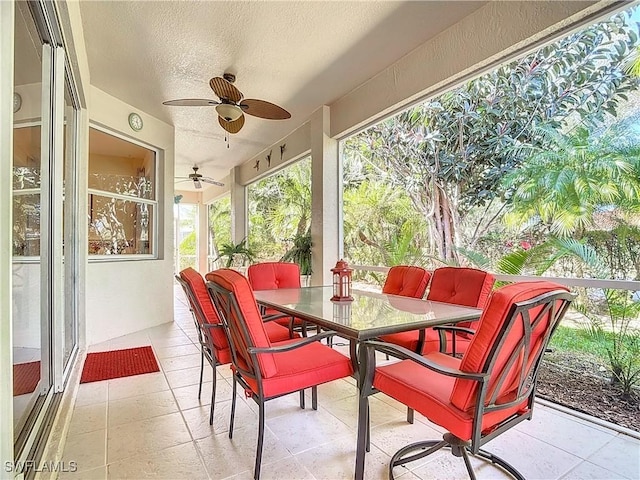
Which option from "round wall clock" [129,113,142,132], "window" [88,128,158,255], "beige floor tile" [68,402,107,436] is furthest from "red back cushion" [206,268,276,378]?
"round wall clock" [129,113,142,132]

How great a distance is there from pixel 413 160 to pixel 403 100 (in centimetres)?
86

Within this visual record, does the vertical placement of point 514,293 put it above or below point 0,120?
below

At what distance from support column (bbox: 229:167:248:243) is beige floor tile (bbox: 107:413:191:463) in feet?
19.9

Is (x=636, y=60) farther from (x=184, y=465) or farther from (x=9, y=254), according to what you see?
(x=184, y=465)

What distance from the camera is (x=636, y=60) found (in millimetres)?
2244

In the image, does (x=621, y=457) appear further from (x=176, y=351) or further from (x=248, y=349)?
(x=176, y=351)

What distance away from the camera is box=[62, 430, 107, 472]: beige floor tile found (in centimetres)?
183

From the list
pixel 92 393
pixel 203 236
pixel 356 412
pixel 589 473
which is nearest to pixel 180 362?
pixel 92 393

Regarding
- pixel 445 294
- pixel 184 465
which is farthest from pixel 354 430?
pixel 445 294

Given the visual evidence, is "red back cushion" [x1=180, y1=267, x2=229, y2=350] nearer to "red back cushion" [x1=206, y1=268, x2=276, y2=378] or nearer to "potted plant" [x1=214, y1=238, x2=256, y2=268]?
"red back cushion" [x1=206, y1=268, x2=276, y2=378]

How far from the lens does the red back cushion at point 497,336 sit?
1.26m

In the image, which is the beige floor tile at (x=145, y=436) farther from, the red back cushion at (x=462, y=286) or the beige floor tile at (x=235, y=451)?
the red back cushion at (x=462, y=286)

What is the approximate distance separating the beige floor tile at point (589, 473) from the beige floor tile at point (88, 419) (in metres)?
2.56

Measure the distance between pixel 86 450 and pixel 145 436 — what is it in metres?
0.29
